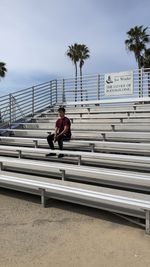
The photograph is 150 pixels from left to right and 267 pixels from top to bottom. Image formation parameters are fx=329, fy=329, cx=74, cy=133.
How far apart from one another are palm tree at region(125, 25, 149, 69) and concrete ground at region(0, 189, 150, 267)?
29.4 metres

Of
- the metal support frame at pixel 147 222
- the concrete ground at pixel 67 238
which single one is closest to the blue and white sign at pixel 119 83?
the concrete ground at pixel 67 238

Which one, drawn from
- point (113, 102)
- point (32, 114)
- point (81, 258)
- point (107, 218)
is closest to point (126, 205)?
point (107, 218)

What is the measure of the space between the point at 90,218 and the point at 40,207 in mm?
961

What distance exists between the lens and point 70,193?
496cm

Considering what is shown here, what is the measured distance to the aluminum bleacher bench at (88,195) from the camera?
426 centimetres

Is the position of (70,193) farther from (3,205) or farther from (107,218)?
(3,205)

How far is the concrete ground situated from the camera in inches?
136

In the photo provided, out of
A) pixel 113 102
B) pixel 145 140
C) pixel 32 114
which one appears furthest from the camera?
pixel 32 114

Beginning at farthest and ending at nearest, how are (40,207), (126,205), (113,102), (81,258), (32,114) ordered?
(32,114) < (113,102) < (40,207) < (126,205) < (81,258)

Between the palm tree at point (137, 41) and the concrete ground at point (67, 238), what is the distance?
1156 inches

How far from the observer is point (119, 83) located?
11.6 metres

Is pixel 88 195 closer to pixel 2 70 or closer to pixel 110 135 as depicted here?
pixel 110 135

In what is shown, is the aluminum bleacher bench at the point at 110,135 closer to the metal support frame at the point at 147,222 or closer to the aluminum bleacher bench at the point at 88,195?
the aluminum bleacher bench at the point at 88,195

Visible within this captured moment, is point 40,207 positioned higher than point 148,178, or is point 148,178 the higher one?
point 148,178
